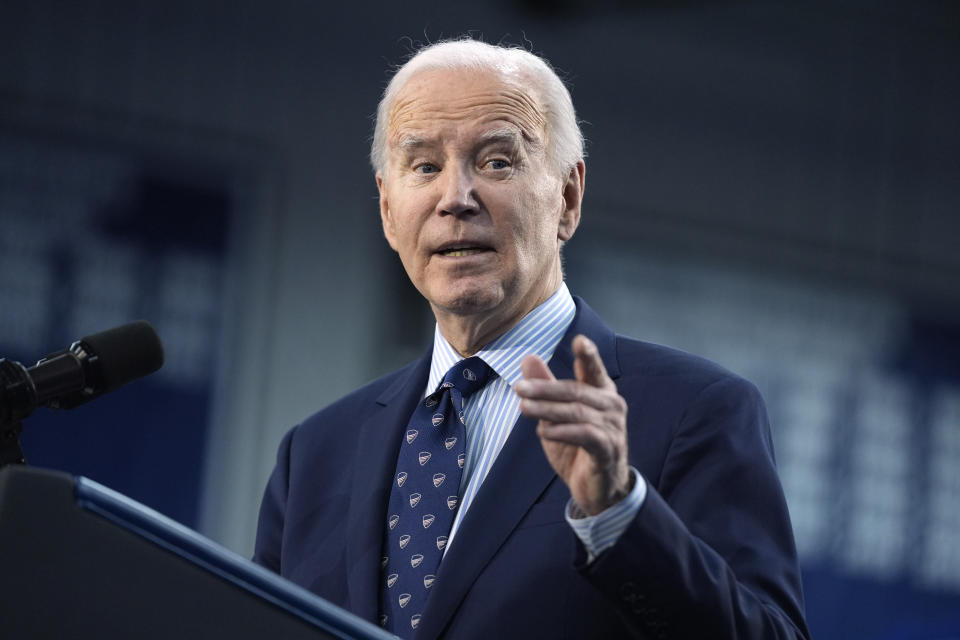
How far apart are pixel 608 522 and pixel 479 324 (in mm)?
576

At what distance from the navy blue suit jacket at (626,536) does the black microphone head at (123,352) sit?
41 cm

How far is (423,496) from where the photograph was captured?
1534 millimetres

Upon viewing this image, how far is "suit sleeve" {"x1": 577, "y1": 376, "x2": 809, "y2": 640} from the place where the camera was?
3.72ft

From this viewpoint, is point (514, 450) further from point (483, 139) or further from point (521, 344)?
point (483, 139)

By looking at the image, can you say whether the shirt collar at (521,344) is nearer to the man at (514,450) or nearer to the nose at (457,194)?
the man at (514,450)

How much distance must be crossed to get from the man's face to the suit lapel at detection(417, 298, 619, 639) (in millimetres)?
218

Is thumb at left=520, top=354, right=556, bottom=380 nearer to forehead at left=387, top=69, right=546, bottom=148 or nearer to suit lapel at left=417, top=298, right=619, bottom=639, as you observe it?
suit lapel at left=417, top=298, right=619, bottom=639

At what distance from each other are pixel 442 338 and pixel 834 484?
4.33 m

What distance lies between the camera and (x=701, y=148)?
5781mm

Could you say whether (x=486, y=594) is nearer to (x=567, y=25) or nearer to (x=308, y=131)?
(x=308, y=131)

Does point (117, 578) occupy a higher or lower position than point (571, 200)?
lower

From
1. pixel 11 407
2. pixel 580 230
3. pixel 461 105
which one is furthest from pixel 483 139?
pixel 580 230

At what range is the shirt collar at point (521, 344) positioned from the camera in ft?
5.34

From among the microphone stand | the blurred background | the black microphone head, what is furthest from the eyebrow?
the blurred background
